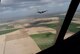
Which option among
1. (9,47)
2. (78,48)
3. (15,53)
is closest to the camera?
(78,48)

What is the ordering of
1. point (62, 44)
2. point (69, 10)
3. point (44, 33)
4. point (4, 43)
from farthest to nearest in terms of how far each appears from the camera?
point (44, 33) → point (4, 43) → point (62, 44) → point (69, 10)

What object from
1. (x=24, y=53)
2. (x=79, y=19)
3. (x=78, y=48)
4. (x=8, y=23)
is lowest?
(x=8, y=23)

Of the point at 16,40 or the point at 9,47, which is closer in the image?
the point at 9,47

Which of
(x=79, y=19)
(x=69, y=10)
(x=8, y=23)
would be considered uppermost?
(x=69, y=10)

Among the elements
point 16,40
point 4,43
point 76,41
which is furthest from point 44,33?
point 76,41

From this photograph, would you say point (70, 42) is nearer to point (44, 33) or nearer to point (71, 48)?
point (71, 48)

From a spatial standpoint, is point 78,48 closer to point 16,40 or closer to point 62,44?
point 62,44

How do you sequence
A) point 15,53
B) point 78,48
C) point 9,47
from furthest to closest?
point 9,47
point 15,53
point 78,48

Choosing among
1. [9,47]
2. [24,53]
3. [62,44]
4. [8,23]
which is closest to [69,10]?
[62,44]

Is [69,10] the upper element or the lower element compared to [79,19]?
upper
